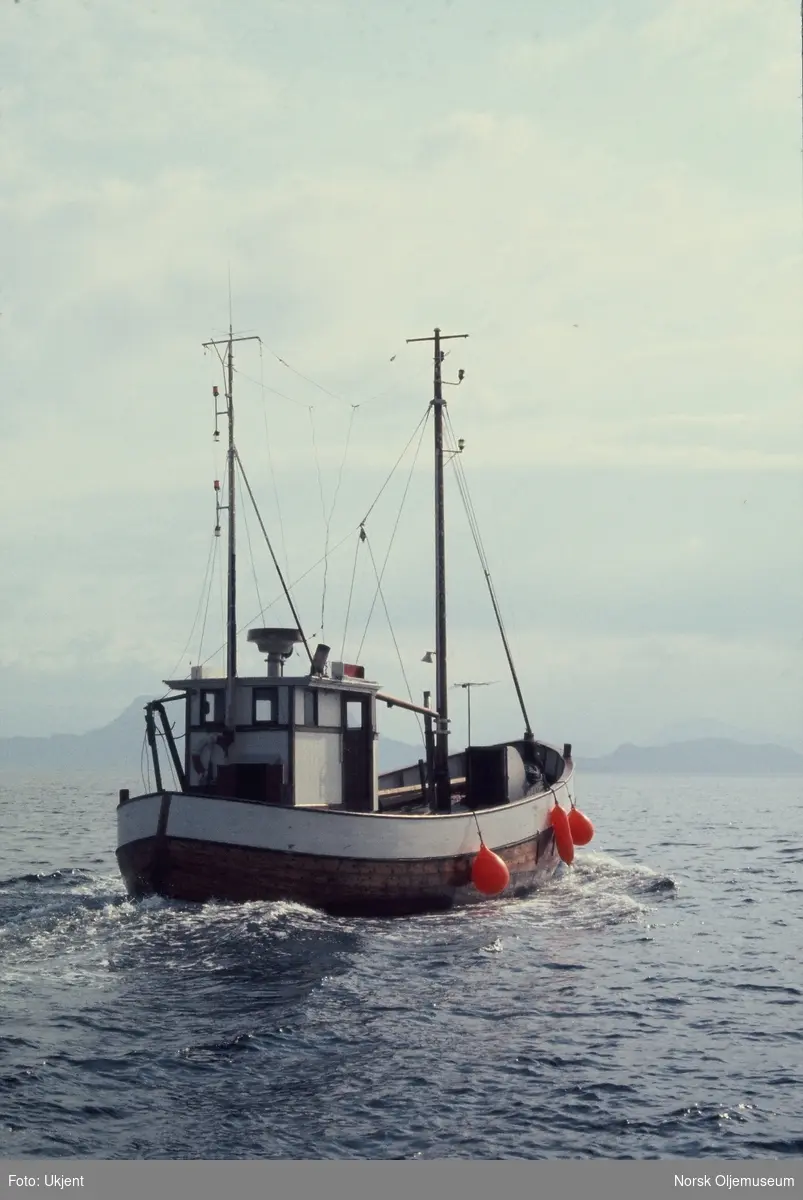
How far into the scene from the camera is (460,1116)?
12086 mm

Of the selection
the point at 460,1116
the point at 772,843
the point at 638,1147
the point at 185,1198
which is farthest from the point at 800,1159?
the point at 772,843

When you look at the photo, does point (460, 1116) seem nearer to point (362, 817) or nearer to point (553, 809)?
point (362, 817)

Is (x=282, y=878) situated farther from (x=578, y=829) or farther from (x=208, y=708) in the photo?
(x=578, y=829)

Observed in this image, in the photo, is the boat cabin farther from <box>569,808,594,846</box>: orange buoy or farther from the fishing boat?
<box>569,808,594,846</box>: orange buoy

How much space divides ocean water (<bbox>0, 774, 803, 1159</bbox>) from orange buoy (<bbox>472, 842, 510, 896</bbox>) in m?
0.65

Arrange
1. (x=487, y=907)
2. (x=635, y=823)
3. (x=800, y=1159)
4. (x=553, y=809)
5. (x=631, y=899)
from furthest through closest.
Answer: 1. (x=635, y=823)
2. (x=553, y=809)
3. (x=631, y=899)
4. (x=487, y=907)
5. (x=800, y=1159)

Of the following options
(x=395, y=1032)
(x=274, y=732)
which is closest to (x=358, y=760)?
(x=274, y=732)

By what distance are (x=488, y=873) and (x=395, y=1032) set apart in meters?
10.2

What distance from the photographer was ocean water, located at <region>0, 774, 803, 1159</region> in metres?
11.6

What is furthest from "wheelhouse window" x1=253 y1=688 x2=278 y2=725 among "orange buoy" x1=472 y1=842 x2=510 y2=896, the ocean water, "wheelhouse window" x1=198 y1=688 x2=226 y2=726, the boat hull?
"orange buoy" x1=472 y1=842 x2=510 y2=896

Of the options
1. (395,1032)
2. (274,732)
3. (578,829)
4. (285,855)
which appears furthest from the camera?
(578,829)

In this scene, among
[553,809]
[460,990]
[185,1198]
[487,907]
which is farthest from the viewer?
[553,809]

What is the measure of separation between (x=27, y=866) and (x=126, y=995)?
2459 cm

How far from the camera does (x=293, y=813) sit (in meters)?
22.4
